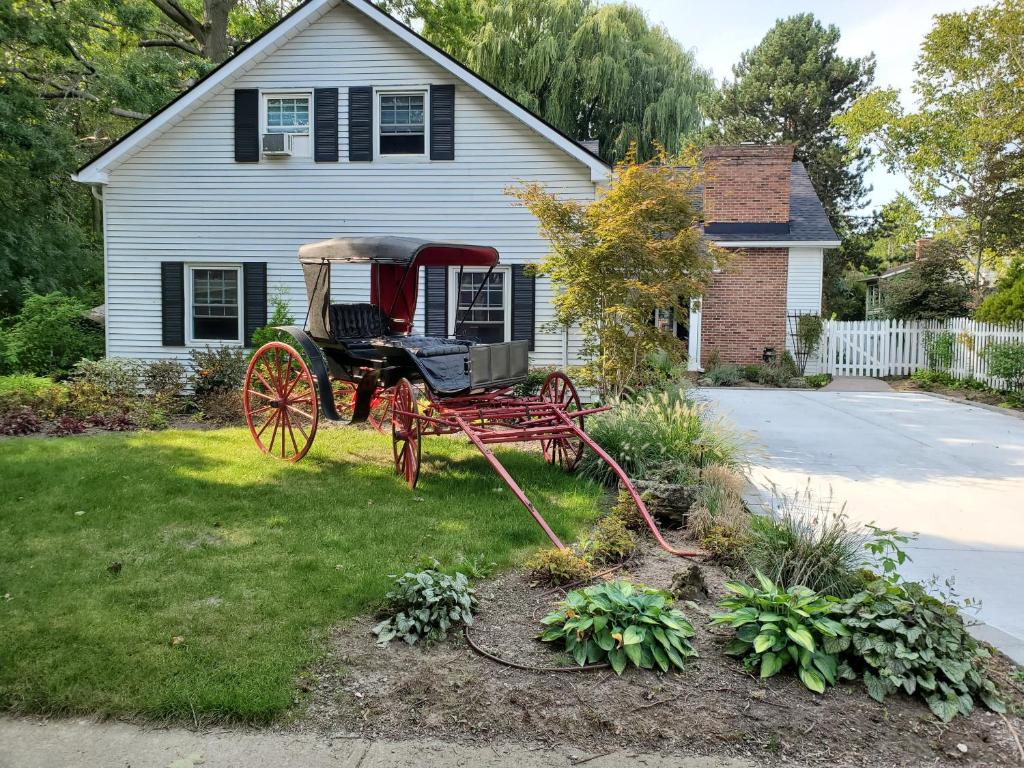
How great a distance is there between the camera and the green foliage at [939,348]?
58.5 ft

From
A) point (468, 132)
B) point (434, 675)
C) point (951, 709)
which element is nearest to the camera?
point (951, 709)

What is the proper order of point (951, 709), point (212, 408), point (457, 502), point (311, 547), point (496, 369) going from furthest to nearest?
point (212, 408), point (496, 369), point (457, 502), point (311, 547), point (951, 709)

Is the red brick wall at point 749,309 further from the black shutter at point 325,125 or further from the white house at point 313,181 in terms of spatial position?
the black shutter at point 325,125

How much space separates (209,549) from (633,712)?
3311 mm

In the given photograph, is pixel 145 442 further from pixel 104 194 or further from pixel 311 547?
pixel 104 194

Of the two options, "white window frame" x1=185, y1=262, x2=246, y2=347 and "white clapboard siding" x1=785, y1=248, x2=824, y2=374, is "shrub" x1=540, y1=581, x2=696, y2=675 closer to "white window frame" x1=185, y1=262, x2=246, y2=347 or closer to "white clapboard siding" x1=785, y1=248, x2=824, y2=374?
"white window frame" x1=185, y1=262, x2=246, y2=347

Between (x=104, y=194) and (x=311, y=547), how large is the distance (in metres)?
11.6

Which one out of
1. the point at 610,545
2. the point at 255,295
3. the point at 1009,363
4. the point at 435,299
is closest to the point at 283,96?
the point at 255,295

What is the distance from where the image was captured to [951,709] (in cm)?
322

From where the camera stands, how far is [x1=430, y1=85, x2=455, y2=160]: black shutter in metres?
13.6

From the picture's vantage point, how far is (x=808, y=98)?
35344 mm

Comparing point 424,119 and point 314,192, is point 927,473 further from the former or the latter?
point 314,192

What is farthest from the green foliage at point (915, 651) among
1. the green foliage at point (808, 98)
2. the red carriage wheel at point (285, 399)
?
the green foliage at point (808, 98)

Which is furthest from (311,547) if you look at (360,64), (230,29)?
(230,29)
